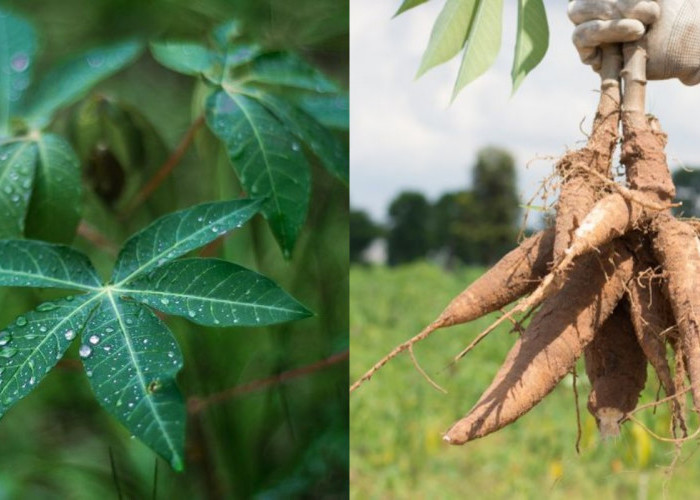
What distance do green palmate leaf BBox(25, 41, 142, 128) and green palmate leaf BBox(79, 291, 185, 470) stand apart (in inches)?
14.1

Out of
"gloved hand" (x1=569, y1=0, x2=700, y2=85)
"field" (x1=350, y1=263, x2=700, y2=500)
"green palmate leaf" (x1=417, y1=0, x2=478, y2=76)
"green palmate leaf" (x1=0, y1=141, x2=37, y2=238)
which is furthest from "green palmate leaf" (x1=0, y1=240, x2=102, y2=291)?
"field" (x1=350, y1=263, x2=700, y2=500)

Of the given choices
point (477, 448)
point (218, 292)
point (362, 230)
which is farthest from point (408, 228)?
point (218, 292)

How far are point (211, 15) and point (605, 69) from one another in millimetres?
549

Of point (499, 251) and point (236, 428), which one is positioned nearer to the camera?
point (236, 428)

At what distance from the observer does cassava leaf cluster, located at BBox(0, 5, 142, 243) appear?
815 mm

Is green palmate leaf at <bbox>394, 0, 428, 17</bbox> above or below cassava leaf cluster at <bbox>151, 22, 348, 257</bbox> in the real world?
above

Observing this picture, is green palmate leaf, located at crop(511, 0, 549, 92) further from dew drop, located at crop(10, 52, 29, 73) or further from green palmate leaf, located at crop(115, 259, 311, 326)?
dew drop, located at crop(10, 52, 29, 73)

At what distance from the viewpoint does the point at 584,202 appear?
664 mm

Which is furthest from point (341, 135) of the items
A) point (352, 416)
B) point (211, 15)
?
point (352, 416)

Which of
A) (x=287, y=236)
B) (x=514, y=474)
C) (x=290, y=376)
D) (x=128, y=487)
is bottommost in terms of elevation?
(x=514, y=474)

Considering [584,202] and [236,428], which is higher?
[584,202]

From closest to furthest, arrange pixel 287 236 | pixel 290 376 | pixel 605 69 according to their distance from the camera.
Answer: pixel 605 69, pixel 287 236, pixel 290 376

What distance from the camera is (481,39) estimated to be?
2.23ft

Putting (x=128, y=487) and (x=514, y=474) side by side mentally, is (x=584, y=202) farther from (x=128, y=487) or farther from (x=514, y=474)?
(x=514, y=474)
